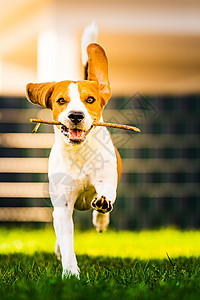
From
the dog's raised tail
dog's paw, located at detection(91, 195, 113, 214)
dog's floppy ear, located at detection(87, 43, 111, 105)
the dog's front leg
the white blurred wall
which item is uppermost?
the white blurred wall

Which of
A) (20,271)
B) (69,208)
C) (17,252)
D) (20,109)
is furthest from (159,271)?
(20,109)

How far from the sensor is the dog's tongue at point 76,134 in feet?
7.41

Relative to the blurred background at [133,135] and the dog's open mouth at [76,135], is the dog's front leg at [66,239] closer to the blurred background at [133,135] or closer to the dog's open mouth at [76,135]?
the dog's open mouth at [76,135]

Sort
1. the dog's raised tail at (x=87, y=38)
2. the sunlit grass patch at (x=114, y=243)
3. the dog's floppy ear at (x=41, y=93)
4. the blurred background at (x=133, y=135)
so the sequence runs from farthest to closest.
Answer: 1. the blurred background at (x=133, y=135)
2. the sunlit grass patch at (x=114, y=243)
3. the dog's raised tail at (x=87, y=38)
4. the dog's floppy ear at (x=41, y=93)

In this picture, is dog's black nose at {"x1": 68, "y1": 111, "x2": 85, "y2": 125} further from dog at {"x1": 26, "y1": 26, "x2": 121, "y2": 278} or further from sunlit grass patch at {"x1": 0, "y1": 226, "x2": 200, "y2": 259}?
sunlit grass patch at {"x1": 0, "y1": 226, "x2": 200, "y2": 259}


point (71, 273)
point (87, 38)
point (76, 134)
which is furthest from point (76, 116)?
point (87, 38)

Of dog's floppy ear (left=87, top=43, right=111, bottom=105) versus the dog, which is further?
dog's floppy ear (left=87, top=43, right=111, bottom=105)

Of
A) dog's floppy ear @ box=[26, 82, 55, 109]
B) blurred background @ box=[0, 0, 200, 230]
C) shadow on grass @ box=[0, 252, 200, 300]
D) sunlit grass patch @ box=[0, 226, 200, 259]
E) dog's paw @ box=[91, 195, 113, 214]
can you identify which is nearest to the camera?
shadow on grass @ box=[0, 252, 200, 300]

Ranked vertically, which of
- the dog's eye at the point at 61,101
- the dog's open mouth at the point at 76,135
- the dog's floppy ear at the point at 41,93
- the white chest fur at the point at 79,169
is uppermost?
the dog's floppy ear at the point at 41,93

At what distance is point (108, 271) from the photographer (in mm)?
2459

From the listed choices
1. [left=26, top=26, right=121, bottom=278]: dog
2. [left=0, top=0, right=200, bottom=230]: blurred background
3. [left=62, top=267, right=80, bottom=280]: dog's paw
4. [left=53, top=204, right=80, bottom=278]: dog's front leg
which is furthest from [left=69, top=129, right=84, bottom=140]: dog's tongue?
[left=0, top=0, right=200, bottom=230]: blurred background

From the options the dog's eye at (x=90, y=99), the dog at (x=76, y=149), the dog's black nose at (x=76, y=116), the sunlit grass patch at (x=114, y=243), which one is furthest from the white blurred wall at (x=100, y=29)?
the dog's black nose at (x=76, y=116)

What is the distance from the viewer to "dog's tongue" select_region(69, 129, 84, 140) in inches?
88.9

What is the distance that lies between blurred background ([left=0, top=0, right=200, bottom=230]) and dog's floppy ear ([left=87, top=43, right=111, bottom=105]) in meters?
2.19
